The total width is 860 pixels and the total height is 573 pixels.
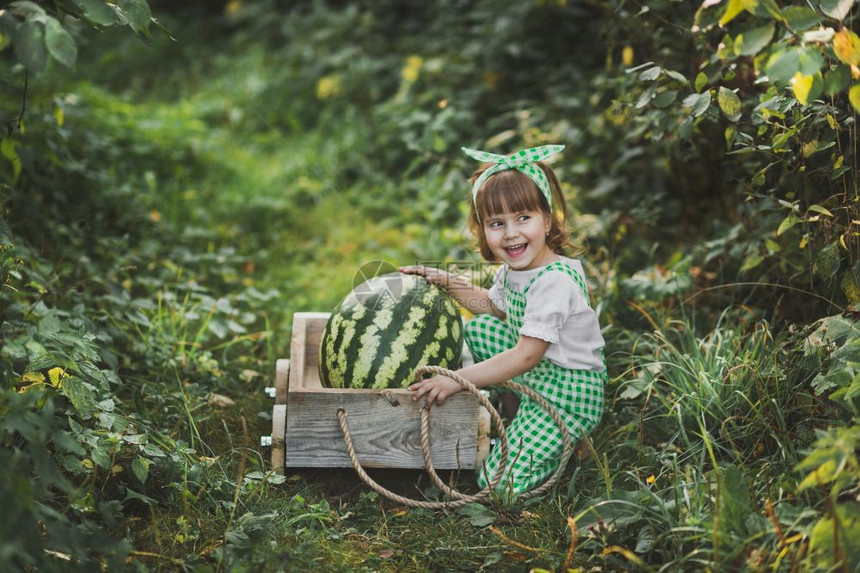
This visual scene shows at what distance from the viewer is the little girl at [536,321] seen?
2943 mm

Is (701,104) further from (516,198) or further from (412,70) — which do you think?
(412,70)

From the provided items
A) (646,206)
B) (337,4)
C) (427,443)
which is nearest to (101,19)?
(427,443)

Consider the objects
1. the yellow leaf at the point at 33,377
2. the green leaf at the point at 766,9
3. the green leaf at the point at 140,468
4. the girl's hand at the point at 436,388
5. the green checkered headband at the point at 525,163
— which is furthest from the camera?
the green checkered headband at the point at 525,163

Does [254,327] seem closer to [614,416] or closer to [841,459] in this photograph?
[614,416]

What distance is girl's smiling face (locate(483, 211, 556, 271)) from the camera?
306 centimetres

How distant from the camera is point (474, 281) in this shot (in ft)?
12.5

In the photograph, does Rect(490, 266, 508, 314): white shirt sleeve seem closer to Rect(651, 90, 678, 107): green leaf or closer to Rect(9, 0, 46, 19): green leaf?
Rect(651, 90, 678, 107): green leaf

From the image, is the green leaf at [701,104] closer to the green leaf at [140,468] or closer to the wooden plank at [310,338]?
the wooden plank at [310,338]

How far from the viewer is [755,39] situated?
7.18 feet

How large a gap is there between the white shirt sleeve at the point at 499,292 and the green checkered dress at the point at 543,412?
0.10 meters

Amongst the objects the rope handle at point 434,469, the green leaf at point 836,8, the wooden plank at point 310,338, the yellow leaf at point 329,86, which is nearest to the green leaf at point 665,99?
the green leaf at point 836,8

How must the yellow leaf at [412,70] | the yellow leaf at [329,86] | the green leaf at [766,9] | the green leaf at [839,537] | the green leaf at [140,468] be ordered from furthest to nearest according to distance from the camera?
1. the yellow leaf at [329,86]
2. the yellow leaf at [412,70]
3. the green leaf at [140,468]
4. the green leaf at [766,9]
5. the green leaf at [839,537]

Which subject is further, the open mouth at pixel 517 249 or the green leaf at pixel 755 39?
the open mouth at pixel 517 249

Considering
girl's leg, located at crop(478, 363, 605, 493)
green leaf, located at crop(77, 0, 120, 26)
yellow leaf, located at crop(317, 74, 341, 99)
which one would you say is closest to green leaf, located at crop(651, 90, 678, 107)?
girl's leg, located at crop(478, 363, 605, 493)
